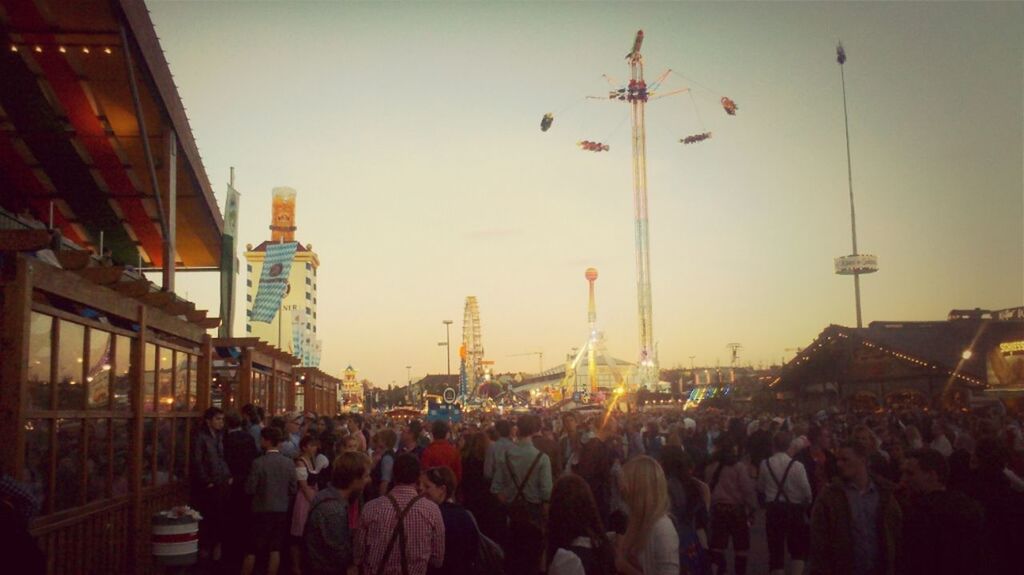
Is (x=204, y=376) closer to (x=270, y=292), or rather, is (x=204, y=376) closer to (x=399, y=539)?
(x=399, y=539)

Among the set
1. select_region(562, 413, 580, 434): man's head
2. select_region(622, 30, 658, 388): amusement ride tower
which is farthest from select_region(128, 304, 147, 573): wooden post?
select_region(622, 30, 658, 388): amusement ride tower

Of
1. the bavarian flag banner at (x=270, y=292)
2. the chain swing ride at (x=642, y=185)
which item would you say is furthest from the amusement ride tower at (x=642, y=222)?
the bavarian flag banner at (x=270, y=292)

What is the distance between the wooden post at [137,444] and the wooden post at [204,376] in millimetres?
3621

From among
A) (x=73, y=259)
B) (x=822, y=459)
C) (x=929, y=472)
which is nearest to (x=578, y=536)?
(x=929, y=472)

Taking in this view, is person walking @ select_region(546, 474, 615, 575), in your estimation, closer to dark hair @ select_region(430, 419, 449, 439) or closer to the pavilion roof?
dark hair @ select_region(430, 419, 449, 439)

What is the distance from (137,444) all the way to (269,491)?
71.6 inches

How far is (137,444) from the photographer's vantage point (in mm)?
10617

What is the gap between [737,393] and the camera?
180 feet

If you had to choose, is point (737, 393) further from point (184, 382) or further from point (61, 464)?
point (61, 464)

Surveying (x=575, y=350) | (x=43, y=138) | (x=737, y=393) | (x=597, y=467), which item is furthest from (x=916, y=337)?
(x=575, y=350)

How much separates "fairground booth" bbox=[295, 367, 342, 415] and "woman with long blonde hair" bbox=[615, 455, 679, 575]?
21.8m

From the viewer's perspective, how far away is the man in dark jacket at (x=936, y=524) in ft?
20.2

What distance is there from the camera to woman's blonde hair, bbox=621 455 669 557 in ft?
17.7

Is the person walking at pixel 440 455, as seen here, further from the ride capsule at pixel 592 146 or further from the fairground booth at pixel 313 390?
the ride capsule at pixel 592 146
